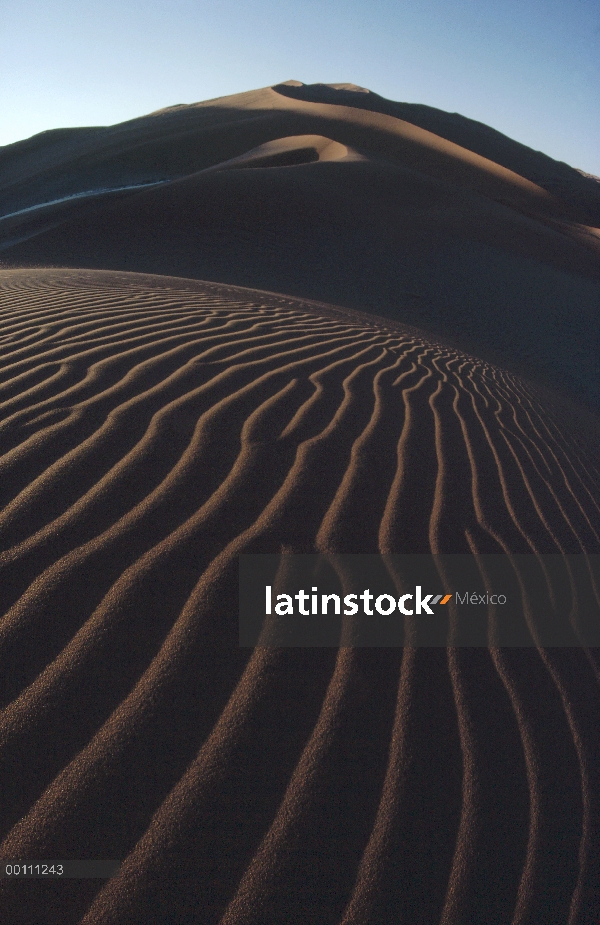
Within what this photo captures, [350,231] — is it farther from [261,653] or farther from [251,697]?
[251,697]

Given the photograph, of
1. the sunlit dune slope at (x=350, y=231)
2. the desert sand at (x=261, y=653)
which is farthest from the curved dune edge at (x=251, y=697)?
the sunlit dune slope at (x=350, y=231)

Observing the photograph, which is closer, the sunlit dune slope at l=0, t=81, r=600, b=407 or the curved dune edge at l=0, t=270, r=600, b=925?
the curved dune edge at l=0, t=270, r=600, b=925

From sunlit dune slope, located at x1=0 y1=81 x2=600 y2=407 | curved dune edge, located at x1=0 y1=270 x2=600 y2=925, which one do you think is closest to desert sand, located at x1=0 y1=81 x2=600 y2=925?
curved dune edge, located at x1=0 y1=270 x2=600 y2=925

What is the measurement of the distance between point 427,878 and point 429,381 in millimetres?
4095

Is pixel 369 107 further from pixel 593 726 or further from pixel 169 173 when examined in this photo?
pixel 593 726

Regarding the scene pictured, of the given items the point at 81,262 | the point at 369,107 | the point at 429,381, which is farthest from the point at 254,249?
the point at 369,107

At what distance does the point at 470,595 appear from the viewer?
2848 mm

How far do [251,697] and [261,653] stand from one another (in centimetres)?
20

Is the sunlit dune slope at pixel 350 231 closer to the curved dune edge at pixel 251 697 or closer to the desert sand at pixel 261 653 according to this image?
the desert sand at pixel 261 653

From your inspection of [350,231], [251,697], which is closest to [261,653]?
[251,697]

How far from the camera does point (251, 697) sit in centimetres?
217

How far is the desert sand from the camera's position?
178 centimetres

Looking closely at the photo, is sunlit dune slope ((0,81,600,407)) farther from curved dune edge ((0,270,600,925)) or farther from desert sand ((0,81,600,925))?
curved dune edge ((0,270,600,925))

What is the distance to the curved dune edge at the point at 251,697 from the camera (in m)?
1.76
